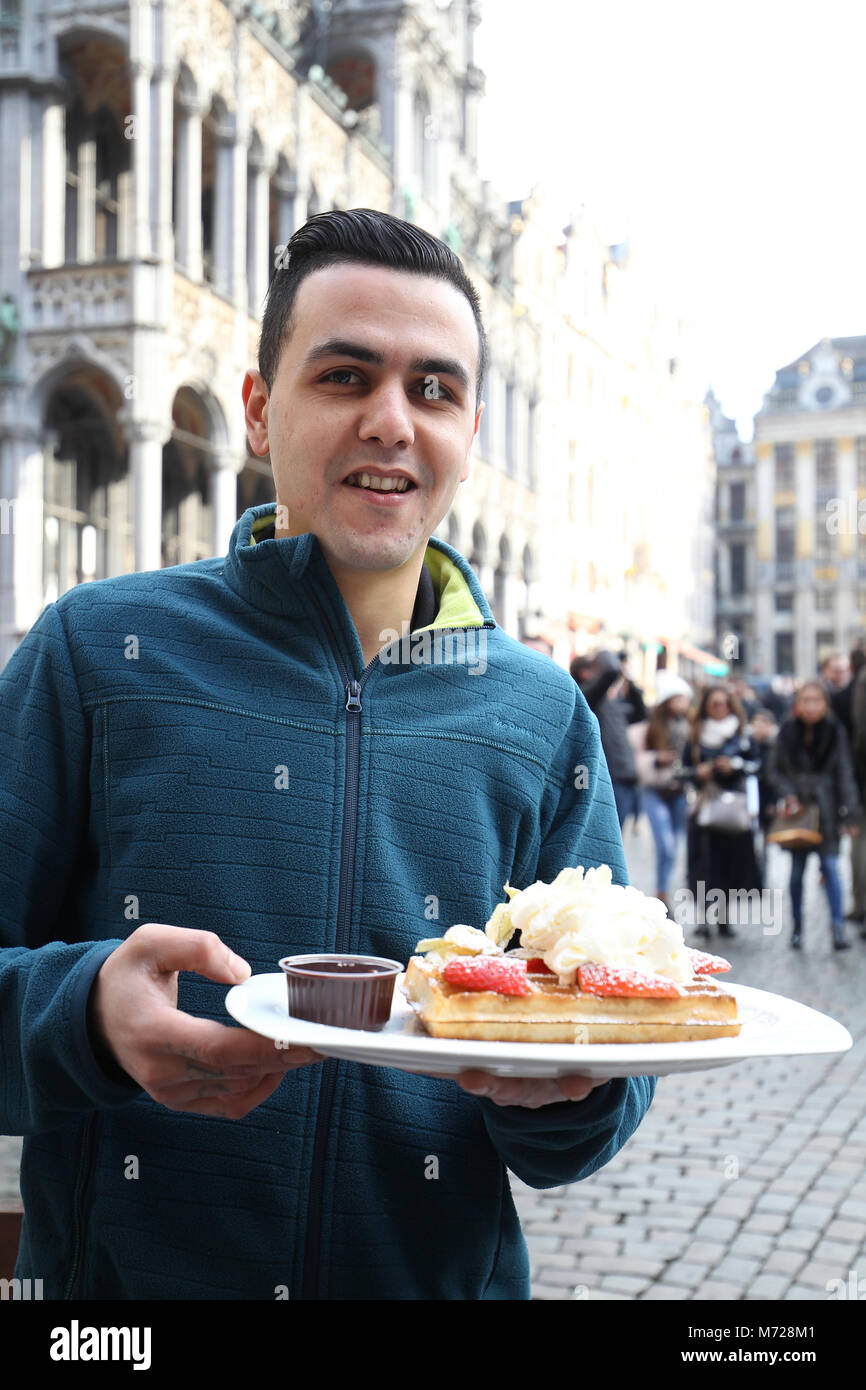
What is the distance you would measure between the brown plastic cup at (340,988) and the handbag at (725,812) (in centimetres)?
973

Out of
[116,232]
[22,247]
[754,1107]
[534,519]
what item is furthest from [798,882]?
[534,519]

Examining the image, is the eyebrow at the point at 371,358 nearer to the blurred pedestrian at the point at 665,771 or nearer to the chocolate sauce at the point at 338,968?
the chocolate sauce at the point at 338,968

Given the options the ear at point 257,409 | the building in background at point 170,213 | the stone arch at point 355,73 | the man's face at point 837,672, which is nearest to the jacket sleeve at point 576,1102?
the ear at point 257,409

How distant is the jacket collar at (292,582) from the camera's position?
192 centimetres

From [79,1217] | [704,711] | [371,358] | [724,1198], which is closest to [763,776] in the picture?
[704,711]

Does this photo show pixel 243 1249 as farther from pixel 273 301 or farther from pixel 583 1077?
pixel 273 301

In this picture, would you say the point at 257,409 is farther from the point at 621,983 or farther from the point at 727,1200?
the point at 727,1200

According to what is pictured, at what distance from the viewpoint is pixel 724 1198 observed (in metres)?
5.36

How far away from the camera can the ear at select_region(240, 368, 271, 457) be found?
206 cm

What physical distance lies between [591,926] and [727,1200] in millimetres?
3975

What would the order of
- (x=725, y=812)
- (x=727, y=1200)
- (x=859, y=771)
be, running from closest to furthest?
(x=727, y=1200), (x=725, y=812), (x=859, y=771)

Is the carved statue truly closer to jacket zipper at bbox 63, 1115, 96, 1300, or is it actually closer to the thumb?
jacket zipper at bbox 63, 1115, 96, 1300

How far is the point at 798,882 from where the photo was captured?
11039 mm

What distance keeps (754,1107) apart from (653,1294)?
2.44 m
